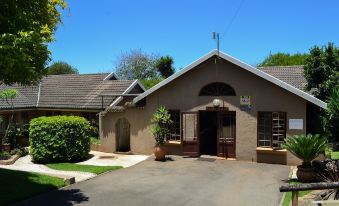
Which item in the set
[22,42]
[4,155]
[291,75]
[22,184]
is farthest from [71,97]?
[22,42]

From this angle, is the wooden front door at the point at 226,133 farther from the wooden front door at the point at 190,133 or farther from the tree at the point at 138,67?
the tree at the point at 138,67

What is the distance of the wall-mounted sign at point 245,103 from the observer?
65.3 ft

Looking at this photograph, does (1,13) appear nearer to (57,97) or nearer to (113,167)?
(113,167)

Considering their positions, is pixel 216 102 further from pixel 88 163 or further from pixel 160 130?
pixel 88 163

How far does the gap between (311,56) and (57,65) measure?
56.4 m

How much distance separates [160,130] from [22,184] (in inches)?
299

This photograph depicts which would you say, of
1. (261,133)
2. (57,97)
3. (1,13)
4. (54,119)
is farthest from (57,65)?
(1,13)

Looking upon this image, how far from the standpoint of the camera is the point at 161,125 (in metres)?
21.4

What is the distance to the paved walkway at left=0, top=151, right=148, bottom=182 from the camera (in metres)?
17.7

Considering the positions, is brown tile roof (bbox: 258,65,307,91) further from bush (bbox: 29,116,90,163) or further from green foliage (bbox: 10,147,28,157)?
green foliage (bbox: 10,147,28,157)

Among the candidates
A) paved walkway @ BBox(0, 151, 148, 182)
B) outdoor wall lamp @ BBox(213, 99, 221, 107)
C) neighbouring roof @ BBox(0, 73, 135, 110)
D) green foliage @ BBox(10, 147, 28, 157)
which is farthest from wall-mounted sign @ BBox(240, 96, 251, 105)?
green foliage @ BBox(10, 147, 28, 157)

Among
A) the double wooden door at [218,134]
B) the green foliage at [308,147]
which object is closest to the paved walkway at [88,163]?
the double wooden door at [218,134]

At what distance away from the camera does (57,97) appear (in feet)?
92.4

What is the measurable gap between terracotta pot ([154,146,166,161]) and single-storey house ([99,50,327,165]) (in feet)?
3.98
